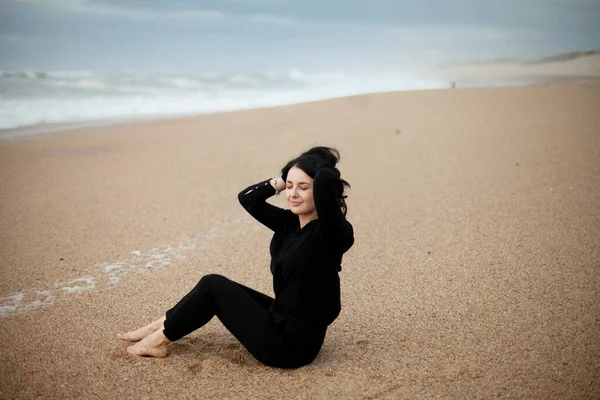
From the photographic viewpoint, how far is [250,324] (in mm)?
3129

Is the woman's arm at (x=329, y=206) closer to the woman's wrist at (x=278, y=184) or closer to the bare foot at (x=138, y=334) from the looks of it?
the woman's wrist at (x=278, y=184)

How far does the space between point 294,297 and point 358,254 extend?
2216 millimetres

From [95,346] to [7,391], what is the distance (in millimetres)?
598

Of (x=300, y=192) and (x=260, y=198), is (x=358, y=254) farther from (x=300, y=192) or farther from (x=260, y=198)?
(x=300, y=192)

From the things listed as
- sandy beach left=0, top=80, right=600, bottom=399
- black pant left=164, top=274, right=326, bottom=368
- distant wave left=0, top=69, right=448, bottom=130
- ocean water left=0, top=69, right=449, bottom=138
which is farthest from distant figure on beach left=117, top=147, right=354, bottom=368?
distant wave left=0, top=69, right=448, bottom=130

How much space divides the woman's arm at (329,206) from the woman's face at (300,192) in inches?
7.3

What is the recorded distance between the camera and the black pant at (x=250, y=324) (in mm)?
3092

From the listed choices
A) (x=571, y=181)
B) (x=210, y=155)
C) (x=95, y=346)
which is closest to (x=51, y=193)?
(x=210, y=155)

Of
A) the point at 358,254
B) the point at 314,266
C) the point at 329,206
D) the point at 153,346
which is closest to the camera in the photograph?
the point at 329,206

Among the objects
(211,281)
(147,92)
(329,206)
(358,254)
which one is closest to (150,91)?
(147,92)

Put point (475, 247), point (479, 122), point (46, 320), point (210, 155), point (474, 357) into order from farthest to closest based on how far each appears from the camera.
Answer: point (479, 122) → point (210, 155) → point (475, 247) → point (46, 320) → point (474, 357)

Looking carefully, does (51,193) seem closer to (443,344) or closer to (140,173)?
(140,173)

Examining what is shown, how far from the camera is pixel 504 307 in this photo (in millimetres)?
3926

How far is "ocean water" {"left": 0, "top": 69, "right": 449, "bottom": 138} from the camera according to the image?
13.5m
